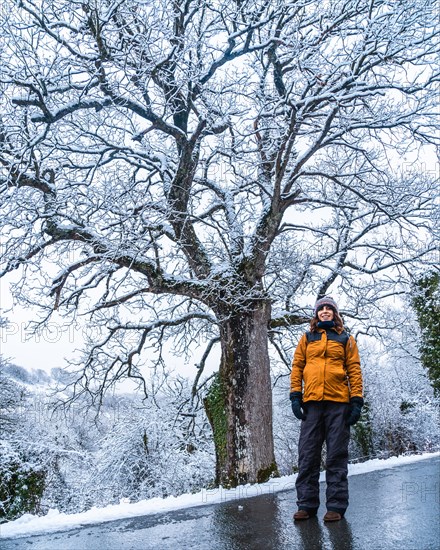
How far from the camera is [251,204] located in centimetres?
1036

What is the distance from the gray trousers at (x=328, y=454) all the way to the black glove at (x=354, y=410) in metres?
0.04

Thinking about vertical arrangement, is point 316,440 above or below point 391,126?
below

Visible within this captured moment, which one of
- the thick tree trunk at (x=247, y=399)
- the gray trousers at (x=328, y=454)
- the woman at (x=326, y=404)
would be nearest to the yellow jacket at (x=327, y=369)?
the woman at (x=326, y=404)

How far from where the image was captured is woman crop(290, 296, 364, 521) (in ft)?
14.3

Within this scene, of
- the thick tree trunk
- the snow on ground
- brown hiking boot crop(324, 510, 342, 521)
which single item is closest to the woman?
brown hiking boot crop(324, 510, 342, 521)

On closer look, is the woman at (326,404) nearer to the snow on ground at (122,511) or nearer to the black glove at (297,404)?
the black glove at (297,404)

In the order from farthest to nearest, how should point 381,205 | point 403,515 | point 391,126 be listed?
point 381,205
point 391,126
point 403,515

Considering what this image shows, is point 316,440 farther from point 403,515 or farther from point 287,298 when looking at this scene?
point 287,298

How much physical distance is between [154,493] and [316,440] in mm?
12831

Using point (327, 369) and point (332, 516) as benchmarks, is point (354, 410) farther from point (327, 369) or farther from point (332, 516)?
point (332, 516)

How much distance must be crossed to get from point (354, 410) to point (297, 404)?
475 mm

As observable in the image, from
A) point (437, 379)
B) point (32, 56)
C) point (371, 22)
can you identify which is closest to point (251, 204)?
point (371, 22)

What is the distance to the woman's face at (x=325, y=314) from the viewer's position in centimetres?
479

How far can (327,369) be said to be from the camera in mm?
4551
